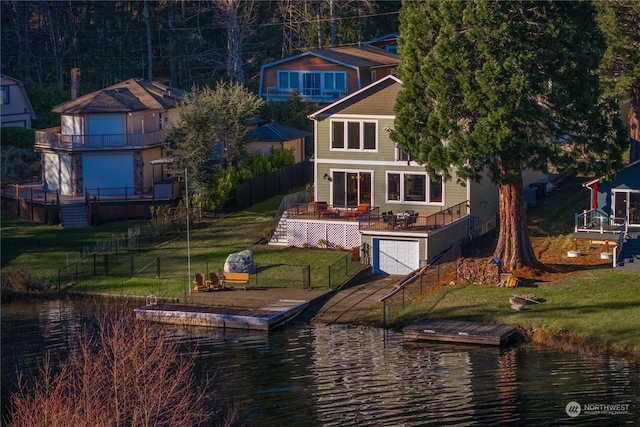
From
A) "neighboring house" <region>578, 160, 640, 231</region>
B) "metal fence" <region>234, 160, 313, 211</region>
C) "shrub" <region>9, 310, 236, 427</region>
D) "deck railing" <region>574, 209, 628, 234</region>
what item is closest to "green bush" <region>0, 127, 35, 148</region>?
"metal fence" <region>234, 160, 313, 211</region>

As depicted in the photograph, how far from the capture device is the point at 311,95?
320ft

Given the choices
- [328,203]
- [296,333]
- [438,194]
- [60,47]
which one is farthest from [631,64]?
[60,47]

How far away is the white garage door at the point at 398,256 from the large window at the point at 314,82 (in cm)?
3557

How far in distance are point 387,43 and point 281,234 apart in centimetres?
4444

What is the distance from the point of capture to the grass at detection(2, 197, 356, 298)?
60.9 meters

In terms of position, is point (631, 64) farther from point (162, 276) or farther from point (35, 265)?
point (35, 265)

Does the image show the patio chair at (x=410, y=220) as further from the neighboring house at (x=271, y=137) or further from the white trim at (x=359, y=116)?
the neighboring house at (x=271, y=137)

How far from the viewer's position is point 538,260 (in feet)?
198

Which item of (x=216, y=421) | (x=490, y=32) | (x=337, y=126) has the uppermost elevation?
(x=490, y=32)

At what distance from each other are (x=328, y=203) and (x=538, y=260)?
12.8 metres

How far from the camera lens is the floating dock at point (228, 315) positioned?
54250mm

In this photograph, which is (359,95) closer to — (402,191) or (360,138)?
(360,138)

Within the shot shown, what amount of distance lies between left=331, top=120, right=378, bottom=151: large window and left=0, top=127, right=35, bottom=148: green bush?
32.0 meters

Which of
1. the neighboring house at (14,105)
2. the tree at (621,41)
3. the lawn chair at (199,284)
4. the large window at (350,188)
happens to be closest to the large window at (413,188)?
the large window at (350,188)
